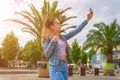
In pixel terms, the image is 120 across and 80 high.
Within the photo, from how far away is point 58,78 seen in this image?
4.97m

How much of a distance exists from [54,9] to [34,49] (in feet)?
131

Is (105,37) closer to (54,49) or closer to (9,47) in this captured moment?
(54,49)

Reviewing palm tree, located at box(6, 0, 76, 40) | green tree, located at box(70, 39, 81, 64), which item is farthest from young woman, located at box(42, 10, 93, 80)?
green tree, located at box(70, 39, 81, 64)

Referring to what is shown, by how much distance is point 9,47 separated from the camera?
72.2 meters

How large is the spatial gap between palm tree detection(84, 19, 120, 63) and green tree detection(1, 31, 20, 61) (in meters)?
35.3

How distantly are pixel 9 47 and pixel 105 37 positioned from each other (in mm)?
37261

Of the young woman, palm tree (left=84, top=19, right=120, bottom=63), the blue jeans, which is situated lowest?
the blue jeans

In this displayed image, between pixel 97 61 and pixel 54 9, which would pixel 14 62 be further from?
pixel 54 9

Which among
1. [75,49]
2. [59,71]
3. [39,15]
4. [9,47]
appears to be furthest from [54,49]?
[75,49]

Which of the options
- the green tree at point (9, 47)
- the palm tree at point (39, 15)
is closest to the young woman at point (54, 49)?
the palm tree at point (39, 15)

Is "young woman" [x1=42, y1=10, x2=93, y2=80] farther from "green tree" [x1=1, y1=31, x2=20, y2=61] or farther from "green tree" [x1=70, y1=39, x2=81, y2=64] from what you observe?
"green tree" [x1=70, y1=39, x2=81, y2=64]

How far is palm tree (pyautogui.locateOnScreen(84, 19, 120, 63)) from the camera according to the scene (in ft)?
124

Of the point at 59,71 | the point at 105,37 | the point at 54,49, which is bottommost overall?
the point at 59,71

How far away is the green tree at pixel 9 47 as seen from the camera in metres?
71.9
